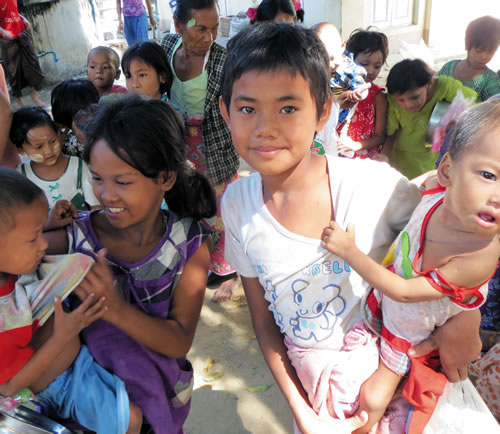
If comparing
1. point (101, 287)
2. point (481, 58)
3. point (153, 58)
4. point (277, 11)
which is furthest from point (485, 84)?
point (101, 287)

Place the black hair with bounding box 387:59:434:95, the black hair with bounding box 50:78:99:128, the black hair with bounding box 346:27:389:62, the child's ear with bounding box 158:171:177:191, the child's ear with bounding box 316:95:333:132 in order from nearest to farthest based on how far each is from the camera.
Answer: the child's ear with bounding box 316:95:333:132, the child's ear with bounding box 158:171:177:191, the black hair with bounding box 50:78:99:128, the black hair with bounding box 387:59:434:95, the black hair with bounding box 346:27:389:62

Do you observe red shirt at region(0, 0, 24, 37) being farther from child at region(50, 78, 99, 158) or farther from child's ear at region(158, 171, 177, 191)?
child's ear at region(158, 171, 177, 191)

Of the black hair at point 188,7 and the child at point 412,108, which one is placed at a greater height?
the black hair at point 188,7

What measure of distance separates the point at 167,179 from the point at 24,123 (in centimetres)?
131

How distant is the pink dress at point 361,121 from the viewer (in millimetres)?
3186

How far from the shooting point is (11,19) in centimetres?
712

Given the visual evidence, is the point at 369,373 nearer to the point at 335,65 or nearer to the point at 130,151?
the point at 130,151

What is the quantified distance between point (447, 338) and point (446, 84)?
2396 mm

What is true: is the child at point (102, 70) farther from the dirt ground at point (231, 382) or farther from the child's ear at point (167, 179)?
the child's ear at point (167, 179)

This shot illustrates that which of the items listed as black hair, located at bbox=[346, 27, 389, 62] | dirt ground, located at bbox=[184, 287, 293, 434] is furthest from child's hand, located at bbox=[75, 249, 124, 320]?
black hair, located at bbox=[346, 27, 389, 62]

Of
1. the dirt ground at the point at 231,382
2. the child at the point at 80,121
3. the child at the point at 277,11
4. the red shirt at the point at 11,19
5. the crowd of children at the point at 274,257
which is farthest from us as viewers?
the red shirt at the point at 11,19

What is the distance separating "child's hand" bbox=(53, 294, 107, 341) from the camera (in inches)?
47.1

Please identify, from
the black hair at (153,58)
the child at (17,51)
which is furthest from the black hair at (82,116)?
the child at (17,51)

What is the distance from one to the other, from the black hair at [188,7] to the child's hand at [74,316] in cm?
226
